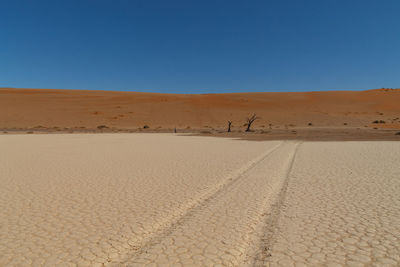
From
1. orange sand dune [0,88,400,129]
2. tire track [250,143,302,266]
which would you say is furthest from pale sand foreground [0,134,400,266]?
orange sand dune [0,88,400,129]

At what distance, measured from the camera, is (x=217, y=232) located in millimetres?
4227

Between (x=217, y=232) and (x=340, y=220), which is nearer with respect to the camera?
(x=217, y=232)

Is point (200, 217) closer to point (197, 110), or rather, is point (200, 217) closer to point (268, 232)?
point (268, 232)

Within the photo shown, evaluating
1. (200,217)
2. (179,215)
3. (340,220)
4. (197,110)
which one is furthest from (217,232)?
(197,110)

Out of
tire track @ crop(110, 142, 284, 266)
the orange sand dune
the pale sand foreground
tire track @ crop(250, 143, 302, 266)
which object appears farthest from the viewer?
the orange sand dune

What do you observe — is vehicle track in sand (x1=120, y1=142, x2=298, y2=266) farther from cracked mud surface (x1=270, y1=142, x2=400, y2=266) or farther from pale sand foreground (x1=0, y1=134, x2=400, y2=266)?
cracked mud surface (x1=270, y1=142, x2=400, y2=266)

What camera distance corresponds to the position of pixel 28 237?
4.07 metres

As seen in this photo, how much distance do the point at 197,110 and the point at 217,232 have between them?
4750 centimetres

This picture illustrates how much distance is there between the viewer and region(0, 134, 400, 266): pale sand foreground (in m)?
3.56

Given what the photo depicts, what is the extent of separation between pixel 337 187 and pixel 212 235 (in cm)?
416

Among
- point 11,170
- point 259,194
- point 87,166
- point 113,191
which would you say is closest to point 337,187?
point 259,194

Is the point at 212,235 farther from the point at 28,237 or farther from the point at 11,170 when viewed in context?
the point at 11,170

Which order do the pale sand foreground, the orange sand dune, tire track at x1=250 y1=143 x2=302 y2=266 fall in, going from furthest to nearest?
the orange sand dune, the pale sand foreground, tire track at x1=250 y1=143 x2=302 y2=266

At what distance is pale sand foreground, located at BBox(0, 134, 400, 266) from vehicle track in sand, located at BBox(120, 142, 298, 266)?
1cm
